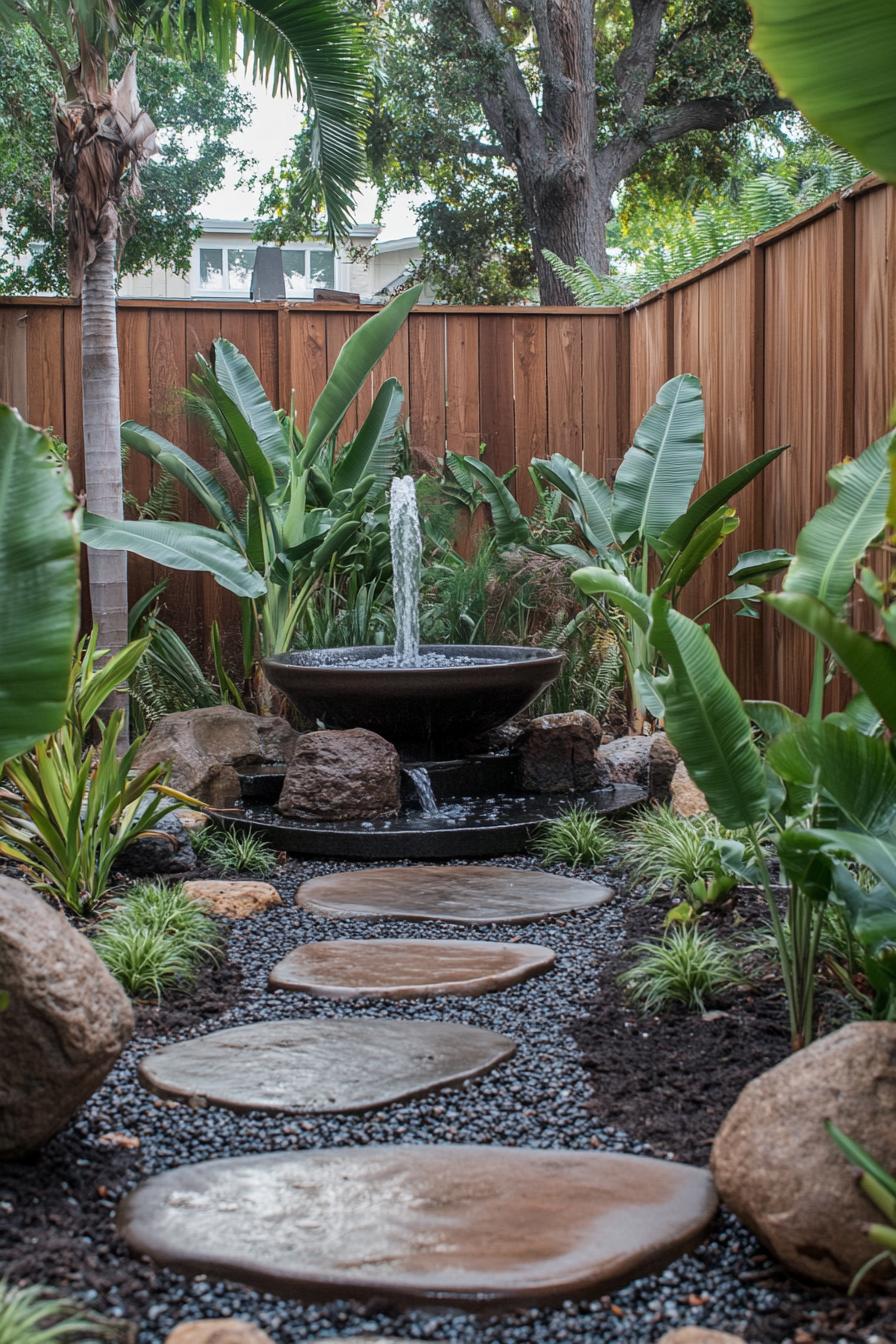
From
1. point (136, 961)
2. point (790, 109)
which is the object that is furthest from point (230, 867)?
point (790, 109)

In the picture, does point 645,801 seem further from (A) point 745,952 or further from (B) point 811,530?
(B) point 811,530

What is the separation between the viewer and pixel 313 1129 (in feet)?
8.19

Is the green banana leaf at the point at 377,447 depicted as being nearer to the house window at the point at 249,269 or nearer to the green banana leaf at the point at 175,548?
the green banana leaf at the point at 175,548

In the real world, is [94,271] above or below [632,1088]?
above

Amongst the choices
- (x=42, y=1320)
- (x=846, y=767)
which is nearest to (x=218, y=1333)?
(x=42, y=1320)

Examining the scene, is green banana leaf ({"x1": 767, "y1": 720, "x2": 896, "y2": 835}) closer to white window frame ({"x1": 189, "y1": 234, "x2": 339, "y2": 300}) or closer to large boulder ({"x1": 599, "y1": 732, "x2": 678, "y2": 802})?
large boulder ({"x1": 599, "y1": 732, "x2": 678, "y2": 802})

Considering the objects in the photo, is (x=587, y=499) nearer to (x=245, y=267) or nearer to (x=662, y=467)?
(x=662, y=467)

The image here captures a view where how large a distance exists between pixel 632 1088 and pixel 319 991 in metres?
0.95

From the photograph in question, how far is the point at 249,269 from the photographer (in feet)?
88.7

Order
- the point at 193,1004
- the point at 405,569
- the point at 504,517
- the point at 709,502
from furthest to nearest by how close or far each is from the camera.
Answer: the point at 504,517
the point at 405,569
the point at 709,502
the point at 193,1004

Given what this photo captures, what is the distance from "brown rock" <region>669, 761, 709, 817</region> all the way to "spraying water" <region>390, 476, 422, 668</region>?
1536mm

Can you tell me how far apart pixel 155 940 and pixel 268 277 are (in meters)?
14.7

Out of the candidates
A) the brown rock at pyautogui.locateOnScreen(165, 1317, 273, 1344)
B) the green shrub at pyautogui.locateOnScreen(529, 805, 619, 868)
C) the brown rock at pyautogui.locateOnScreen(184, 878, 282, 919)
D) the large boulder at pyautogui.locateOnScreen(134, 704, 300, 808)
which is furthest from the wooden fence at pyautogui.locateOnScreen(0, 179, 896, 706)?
the brown rock at pyautogui.locateOnScreen(165, 1317, 273, 1344)

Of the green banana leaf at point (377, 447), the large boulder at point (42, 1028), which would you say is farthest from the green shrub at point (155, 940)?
the green banana leaf at point (377, 447)
